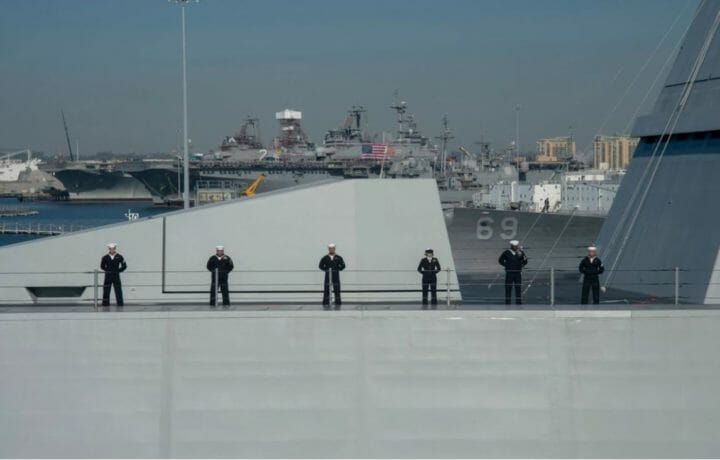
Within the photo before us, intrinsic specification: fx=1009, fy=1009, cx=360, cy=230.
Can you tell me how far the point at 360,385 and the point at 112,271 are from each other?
9.99ft

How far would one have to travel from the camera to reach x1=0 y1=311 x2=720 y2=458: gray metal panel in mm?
9844

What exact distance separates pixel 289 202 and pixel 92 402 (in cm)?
297

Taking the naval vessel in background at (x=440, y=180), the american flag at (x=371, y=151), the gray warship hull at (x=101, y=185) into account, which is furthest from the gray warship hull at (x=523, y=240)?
the gray warship hull at (x=101, y=185)

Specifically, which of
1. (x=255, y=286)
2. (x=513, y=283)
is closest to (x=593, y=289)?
(x=513, y=283)

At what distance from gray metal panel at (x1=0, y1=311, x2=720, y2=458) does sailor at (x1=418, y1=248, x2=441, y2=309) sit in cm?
91

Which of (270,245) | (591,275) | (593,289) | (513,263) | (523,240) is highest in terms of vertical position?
(523,240)

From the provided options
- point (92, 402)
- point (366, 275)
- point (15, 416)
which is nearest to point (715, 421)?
point (366, 275)

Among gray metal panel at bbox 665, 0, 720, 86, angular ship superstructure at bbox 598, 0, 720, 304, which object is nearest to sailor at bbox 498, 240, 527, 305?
angular ship superstructure at bbox 598, 0, 720, 304

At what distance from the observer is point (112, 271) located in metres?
10.9

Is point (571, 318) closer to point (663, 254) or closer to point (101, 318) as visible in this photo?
point (663, 254)

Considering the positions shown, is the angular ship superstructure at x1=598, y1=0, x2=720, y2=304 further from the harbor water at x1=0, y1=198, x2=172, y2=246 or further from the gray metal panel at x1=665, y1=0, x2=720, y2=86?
the harbor water at x1=0, y1=198, x2=172, y2=246

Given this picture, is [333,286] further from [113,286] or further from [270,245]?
[113,286]

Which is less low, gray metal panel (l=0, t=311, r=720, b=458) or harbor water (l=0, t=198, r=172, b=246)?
harbor water (l=0, t=198, r=172, b=246)

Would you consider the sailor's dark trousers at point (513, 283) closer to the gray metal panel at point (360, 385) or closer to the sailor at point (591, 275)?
the sailor at point (591, 275)
